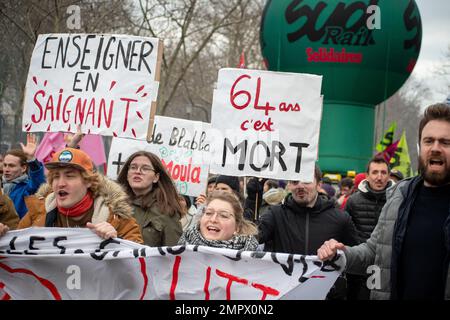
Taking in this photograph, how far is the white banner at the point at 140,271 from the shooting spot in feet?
13.7

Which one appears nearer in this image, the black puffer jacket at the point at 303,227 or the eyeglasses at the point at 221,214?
the eyeglasses at the point at 221,214

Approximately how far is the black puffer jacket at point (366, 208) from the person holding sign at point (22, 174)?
121 inches

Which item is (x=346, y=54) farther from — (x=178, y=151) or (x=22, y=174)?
(x=22, y=174)

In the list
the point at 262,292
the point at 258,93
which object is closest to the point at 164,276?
the point at 262,292

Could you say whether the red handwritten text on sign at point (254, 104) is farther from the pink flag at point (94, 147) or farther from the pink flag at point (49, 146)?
the pink flag at point (94, 147)

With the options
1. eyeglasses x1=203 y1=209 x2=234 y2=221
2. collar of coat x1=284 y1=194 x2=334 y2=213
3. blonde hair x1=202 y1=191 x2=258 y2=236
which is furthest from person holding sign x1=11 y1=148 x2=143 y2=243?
collar of coat x1=284 y1=194 x2=334 y2=213

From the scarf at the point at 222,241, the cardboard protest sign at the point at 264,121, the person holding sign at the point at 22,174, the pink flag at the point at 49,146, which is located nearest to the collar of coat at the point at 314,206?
the cardboard protest sign at the point at 264,121

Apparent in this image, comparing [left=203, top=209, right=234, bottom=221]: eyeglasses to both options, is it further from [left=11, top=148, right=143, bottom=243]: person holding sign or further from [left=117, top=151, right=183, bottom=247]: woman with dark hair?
[left=117, top=151, right=183, bottom=247]: woman with dark hair

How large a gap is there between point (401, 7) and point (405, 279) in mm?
16512

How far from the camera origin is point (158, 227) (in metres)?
5.33

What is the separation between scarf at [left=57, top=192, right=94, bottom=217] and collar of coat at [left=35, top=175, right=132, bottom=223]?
0.05 m

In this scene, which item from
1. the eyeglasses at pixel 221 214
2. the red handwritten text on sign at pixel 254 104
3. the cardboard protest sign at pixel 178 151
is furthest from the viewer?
the cardboard protest sign at pixel 178 151

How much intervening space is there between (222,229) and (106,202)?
753mm
